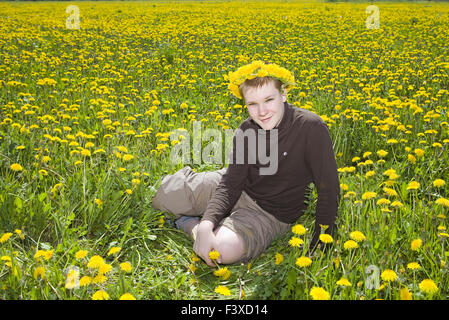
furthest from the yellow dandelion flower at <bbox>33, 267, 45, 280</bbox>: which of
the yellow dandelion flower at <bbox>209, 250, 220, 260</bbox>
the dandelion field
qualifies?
the yellow dandelion flower at <bbox>209, 250, 220, 260</bbox>

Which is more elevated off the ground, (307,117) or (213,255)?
(307,117)

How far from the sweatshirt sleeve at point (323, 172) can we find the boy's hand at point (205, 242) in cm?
61

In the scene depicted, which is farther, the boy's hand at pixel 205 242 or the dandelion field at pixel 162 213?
the boy's hand at pixel 205 242

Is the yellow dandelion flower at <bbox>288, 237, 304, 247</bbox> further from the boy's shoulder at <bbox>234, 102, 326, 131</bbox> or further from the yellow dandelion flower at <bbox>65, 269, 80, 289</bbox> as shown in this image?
the yellow dandelion flower at <bbox>65, 269, 80, 289</bbox>

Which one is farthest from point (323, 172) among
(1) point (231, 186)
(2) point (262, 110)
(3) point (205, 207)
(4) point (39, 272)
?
(4) point (39, 272)

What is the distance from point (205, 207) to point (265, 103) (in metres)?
1.00

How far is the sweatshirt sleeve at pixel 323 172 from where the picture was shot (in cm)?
228

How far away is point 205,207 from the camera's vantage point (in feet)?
9.87

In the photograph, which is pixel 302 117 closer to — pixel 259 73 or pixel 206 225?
pixel 259 73

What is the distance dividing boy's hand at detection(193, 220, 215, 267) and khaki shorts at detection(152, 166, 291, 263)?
195 mm

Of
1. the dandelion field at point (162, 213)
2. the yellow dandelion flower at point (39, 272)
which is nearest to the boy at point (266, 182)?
the dandelion field at point (162, 213)

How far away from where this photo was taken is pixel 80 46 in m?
8.99

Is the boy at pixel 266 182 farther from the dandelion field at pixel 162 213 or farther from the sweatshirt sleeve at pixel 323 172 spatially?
the dandelion field at pixel 162 213
